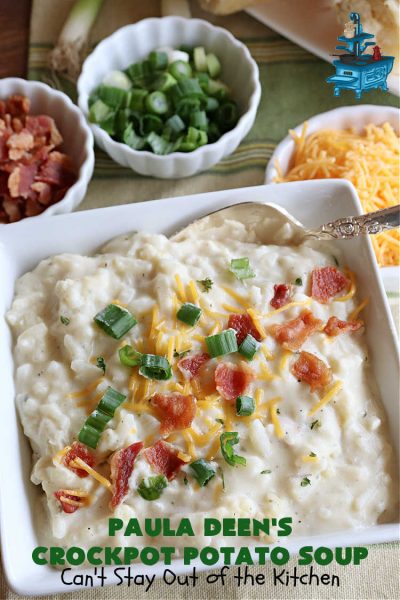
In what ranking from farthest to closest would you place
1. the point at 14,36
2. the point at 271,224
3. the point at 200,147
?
the point at 14,36
the point at 200,147
the point at 271,224

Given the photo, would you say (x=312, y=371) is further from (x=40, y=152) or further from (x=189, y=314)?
(x=40, y=152)

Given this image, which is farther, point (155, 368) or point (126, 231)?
point (126, 231)

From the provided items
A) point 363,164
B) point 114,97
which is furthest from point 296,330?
point 114,97

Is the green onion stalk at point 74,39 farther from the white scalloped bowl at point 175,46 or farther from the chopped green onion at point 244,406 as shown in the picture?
the chopped green onion at point 244,406

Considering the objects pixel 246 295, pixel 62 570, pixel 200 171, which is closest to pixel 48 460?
pixel 62 570

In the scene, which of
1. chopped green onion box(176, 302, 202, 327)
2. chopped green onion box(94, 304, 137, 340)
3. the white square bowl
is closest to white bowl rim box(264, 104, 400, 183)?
the white square bowl

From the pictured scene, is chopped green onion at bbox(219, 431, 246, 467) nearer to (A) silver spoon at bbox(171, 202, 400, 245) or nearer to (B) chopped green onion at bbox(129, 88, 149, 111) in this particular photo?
(A) silver spoon at bbox(171, 202, 400, 245)

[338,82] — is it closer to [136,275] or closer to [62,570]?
[136,275]

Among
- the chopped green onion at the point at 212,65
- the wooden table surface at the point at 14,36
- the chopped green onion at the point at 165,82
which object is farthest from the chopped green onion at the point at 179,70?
the wooden table surface at the point at 14,36
